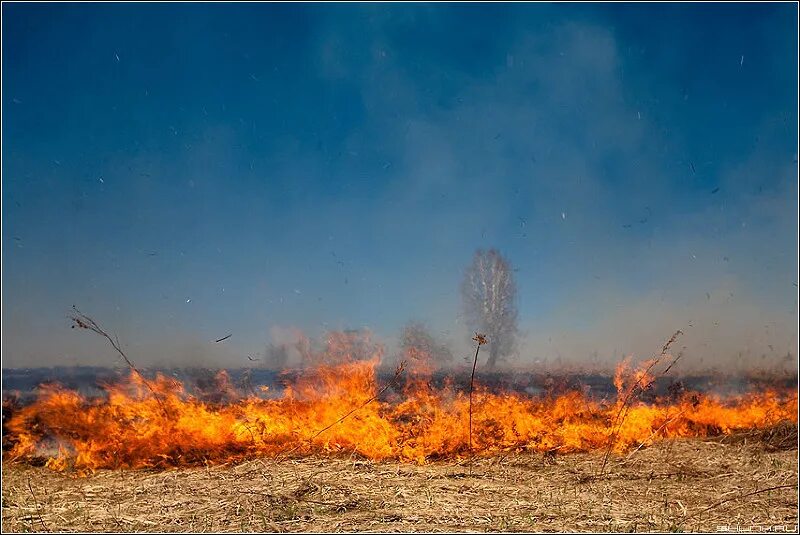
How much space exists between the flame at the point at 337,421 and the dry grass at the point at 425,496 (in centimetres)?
56

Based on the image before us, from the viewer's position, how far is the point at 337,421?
40.1 ft

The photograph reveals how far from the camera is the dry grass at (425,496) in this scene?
8703 millimetres

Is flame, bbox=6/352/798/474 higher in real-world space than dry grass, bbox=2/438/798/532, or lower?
higher

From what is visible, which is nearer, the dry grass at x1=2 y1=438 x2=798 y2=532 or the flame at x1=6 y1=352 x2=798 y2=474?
the dry grass at x1=2 y1=438 x2=798 y2=532

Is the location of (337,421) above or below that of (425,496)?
above

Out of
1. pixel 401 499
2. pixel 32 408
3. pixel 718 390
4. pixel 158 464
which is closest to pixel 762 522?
pixel 401 499

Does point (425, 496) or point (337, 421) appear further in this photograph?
point (337, 421)

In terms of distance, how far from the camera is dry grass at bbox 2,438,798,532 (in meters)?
8.70

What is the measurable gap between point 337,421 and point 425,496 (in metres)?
3.06

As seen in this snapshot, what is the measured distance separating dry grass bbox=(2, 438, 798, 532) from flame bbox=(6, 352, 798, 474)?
560 millimetres

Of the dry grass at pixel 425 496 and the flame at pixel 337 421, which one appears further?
the flame at pixel 337 421

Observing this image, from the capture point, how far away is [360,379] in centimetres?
1284

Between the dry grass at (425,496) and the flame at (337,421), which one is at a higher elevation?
the flame at (337,421)

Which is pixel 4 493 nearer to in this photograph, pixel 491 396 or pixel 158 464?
pixel 158 464
